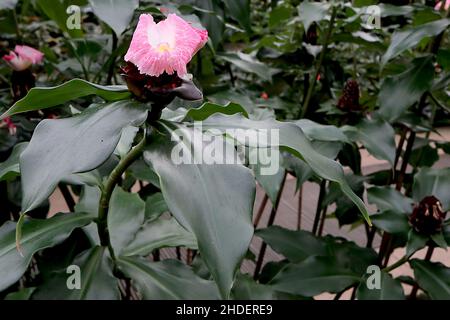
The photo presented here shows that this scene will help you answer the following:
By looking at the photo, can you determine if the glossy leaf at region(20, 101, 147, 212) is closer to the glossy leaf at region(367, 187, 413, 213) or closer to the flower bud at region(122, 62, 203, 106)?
the flower bud at region(122, 62, 203, 106)

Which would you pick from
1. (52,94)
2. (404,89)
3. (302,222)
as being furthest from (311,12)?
(302,222)

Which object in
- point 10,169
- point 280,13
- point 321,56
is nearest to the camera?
point 10,169

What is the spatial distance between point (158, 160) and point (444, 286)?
59 cm

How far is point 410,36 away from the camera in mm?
769

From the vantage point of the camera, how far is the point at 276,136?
389 millimetres

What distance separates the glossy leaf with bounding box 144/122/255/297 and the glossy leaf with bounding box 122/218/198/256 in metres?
0.25

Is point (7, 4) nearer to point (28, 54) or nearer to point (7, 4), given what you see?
point (7, 4)

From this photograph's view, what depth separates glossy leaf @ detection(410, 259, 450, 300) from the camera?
28.0 inches

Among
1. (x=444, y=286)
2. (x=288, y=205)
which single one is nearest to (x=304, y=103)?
(x=444, y=286)

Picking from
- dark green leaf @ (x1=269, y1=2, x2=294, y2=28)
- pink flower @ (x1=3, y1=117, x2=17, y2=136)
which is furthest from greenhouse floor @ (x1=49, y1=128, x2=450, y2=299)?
pink flower @ (x1=3, y1=117, x2=17, y2=136)

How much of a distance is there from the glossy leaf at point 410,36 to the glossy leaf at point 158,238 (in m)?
0.45

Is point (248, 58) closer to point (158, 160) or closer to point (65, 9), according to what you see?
point (65, 9)

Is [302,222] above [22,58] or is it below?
below

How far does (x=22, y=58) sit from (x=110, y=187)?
0.43 m
